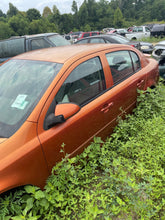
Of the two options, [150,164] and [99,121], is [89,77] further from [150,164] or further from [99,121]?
[150,164]

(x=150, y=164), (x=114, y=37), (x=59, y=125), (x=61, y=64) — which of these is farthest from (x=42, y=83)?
(x=114, y=37)

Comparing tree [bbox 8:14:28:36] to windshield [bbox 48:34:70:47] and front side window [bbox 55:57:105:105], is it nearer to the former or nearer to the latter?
windshield [bbox 48:34:70:47]

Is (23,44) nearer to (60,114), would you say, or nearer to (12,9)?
(60,114)

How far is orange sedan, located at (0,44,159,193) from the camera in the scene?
5.13ft

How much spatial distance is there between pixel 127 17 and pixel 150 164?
276 feet

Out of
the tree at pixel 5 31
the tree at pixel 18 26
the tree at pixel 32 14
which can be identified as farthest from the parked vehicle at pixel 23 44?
the tree at pixel 32 14

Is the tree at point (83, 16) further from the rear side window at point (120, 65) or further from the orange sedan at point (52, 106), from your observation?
the orange sedan at point (52, 106)

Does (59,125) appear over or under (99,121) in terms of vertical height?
over

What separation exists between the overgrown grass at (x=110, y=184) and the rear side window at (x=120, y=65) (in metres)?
0.55

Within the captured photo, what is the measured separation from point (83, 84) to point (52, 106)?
61cm

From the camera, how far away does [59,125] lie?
71.6 inches

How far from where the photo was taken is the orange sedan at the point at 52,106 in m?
1.56

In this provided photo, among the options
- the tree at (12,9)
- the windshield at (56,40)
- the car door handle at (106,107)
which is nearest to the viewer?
the car door handle at (106,107)

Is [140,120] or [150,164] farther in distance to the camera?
[140,120]
